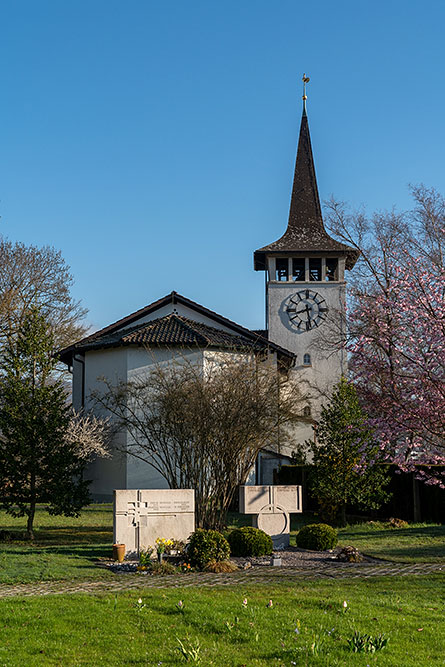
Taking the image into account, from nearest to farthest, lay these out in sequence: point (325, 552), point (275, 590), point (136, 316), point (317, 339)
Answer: point (275, 590), point (325, 552), point (136, 316), point (317, 339)

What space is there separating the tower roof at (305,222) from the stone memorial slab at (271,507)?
23.3 meters

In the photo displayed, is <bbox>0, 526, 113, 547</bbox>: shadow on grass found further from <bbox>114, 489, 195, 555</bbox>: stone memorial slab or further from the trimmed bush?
the trimmed bush

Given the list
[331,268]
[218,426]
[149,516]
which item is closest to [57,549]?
[149,516]

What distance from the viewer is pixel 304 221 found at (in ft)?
133

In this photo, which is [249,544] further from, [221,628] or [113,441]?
[113,441]

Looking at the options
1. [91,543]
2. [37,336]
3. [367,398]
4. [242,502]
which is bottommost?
[91,543]

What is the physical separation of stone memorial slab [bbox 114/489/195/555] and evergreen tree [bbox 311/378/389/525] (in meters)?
8.09

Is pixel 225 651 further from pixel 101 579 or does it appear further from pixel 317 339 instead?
pixel 317 339

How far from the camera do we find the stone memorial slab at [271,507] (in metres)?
16.3

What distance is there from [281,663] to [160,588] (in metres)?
4.84

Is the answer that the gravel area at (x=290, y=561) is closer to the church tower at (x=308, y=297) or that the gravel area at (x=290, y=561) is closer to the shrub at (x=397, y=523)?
the shrub at (x=397, y=523)

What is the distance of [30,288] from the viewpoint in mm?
35219

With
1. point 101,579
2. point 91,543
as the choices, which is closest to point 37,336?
point 91,543

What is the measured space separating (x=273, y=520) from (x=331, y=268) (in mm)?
24739
